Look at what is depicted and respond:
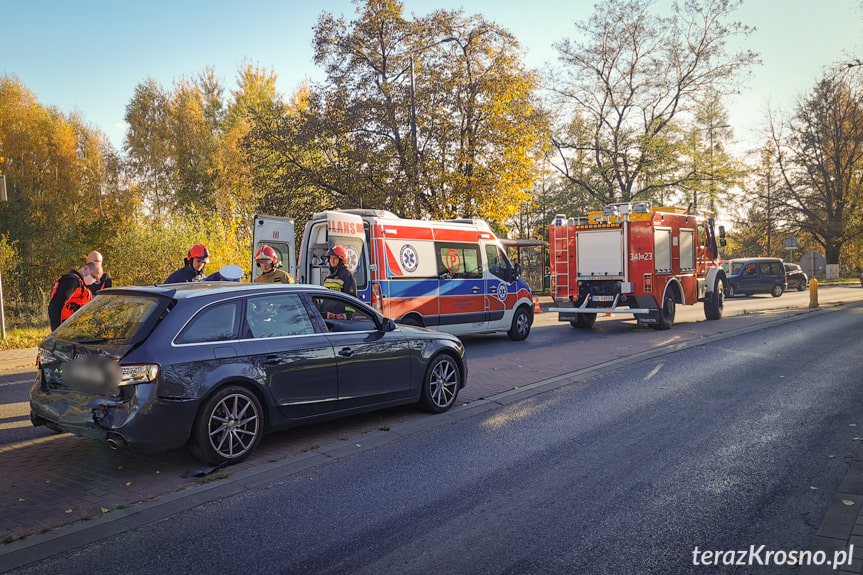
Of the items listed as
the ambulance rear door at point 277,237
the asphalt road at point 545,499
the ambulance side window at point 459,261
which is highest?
the ambulance rear door at point 277,237

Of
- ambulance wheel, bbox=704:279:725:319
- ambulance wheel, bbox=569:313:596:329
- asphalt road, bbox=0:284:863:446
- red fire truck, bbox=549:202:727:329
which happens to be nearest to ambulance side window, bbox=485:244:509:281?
asphalt road, bbox=0:284:863:446

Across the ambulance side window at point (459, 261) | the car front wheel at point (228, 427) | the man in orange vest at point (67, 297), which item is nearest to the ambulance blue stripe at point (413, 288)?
the ambulance side window at point (459, 261)

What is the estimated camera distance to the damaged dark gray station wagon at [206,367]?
4.87 meters

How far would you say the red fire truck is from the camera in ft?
50.0

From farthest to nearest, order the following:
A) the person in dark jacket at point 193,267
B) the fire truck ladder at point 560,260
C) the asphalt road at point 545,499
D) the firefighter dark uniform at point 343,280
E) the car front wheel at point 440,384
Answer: the fire truck ladder at point 560,260
the firefighter dark uniform at point 343,280
the person in dark jacket at point 193,267
the car front wheel at point 440,384
the asphalt road at point 545,499

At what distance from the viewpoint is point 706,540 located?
12.6 feet

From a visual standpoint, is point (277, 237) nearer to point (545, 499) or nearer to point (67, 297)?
point (67, 297)

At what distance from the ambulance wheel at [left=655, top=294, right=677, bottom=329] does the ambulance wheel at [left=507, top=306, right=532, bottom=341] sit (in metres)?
3.47

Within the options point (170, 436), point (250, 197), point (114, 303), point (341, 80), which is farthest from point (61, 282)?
point (250, 197)

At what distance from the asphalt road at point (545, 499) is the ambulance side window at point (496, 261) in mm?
5801

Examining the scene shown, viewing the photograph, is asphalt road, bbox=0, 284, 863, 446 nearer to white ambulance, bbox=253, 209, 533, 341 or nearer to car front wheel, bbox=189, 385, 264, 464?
white ambulance, bbox=253, 209, 533, 341

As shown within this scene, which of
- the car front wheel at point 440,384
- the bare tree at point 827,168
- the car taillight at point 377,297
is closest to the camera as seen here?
the car front wheel at point 440,384

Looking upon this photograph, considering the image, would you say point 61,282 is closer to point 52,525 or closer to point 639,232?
point 52,525

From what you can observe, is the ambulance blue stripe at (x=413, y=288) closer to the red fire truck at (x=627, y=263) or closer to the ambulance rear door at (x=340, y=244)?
the ambulance rear door at (x=340, y=244)
